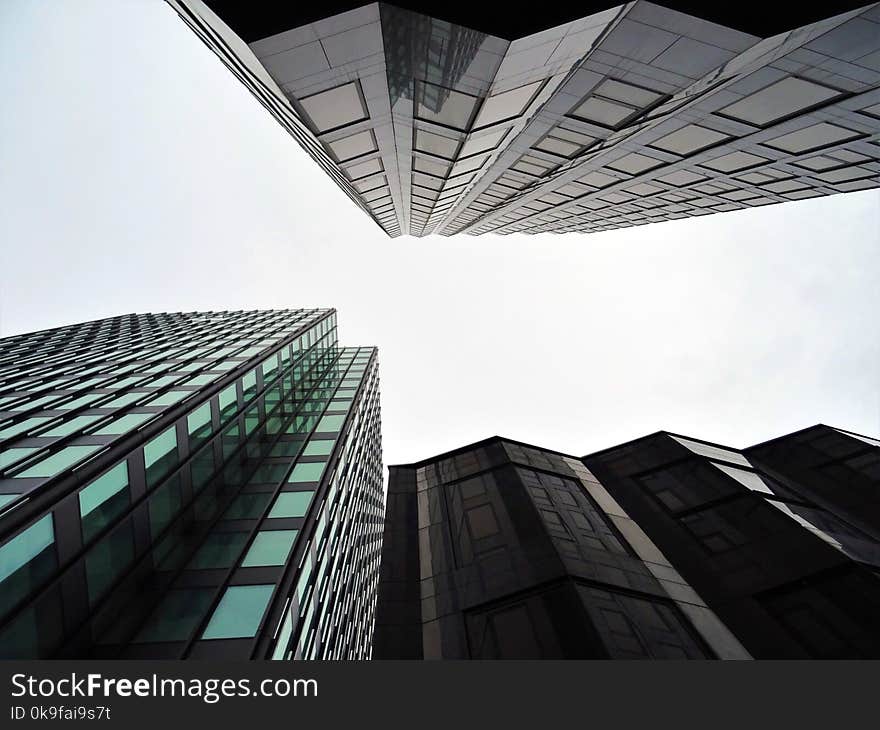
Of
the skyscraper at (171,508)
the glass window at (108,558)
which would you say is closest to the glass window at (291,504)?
the skyscraper at (171,508)

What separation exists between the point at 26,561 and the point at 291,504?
1036 cm

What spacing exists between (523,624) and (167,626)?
10.8 meters

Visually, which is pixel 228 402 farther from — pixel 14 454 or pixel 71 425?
pixel 14 454

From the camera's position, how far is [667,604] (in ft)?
45.9

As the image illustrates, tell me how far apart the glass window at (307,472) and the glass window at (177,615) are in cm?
735

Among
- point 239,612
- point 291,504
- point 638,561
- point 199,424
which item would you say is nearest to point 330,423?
point 291,504

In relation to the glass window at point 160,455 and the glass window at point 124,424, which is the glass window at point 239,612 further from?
the glass window at point 124,424

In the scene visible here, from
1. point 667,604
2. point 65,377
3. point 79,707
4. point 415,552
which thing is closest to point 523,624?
point 667,604

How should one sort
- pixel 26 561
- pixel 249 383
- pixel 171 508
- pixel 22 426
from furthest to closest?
pixel 249 383 → pixel 171 508 → pixel 22 426 → pixel 26 561

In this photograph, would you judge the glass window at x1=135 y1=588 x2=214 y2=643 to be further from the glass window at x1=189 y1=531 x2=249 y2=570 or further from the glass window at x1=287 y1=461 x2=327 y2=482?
the glass window at x1=287 y1=461 x2=327 y2=482

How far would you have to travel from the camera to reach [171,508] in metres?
15.4

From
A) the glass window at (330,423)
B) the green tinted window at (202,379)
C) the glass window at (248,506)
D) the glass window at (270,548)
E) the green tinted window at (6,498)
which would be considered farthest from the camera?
the glass window at (330,423)

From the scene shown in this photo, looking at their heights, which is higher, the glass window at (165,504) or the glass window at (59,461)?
the glass window at (59,461)

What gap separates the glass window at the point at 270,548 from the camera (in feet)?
52.7
